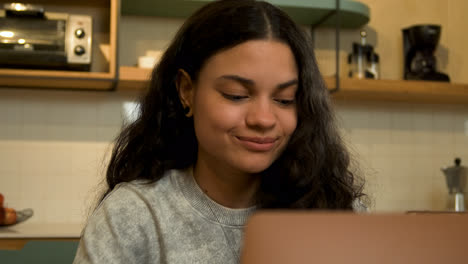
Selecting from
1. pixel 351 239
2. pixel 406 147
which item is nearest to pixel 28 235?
Result: pixel 406 147

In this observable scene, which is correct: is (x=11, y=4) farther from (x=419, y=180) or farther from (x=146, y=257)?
(x=419, y=180)

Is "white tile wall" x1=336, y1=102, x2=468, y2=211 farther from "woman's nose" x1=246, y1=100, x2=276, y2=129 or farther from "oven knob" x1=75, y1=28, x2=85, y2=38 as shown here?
"woman's nose" x1=246, y1=100, x2=276, y2=129

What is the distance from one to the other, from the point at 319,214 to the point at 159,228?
0.61 meters

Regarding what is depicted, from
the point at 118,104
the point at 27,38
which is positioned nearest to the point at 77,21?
the point at 27,38

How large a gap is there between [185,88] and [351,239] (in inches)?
28.2

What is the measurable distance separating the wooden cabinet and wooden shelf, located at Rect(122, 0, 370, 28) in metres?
0.12

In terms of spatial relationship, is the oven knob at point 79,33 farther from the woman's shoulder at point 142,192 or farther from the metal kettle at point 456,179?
the metal kettle at point 456,179

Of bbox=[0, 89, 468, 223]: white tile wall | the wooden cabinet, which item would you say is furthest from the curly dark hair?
bbox=[0, 89, 468, 223]: white tile wall

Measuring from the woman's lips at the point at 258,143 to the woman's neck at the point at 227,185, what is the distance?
138mm

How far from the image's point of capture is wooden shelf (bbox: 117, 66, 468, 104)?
2.45 meters

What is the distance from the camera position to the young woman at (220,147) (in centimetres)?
81

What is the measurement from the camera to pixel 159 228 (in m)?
0.88

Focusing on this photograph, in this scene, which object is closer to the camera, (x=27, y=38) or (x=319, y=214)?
(x=319, y=214)

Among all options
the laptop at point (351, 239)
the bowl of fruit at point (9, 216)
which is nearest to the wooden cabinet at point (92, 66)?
the bowl of fruit at point (9, 216)
